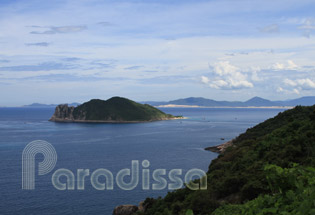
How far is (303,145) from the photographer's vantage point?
35688 millimetres

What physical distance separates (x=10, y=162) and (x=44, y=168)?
1449 centimetres

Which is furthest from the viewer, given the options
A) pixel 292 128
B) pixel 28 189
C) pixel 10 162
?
pixel 10 162

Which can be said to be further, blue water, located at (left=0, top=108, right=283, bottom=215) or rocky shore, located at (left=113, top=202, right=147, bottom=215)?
blue water, located at (left=0, top=108, right=283, bottom=215)

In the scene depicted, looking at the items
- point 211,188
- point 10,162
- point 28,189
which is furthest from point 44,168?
point 211,188

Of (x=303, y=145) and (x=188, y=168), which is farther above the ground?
(x=303, y=145)

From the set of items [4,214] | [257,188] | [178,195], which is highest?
[257,188]

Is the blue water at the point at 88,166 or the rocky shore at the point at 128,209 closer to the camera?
the rocky shore at the point at 128,209

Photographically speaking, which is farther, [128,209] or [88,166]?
[88,166]

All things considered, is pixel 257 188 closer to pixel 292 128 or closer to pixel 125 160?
pixel 292 128

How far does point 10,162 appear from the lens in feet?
292

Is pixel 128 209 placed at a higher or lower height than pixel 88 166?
lower

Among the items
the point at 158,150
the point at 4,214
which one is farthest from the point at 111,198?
the point at 158,150

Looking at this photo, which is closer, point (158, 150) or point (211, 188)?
point (211, 188)

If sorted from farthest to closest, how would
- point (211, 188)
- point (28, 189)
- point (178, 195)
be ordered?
1. point (28, 189)
2. point (178, 195)
3. point (211, 188)
